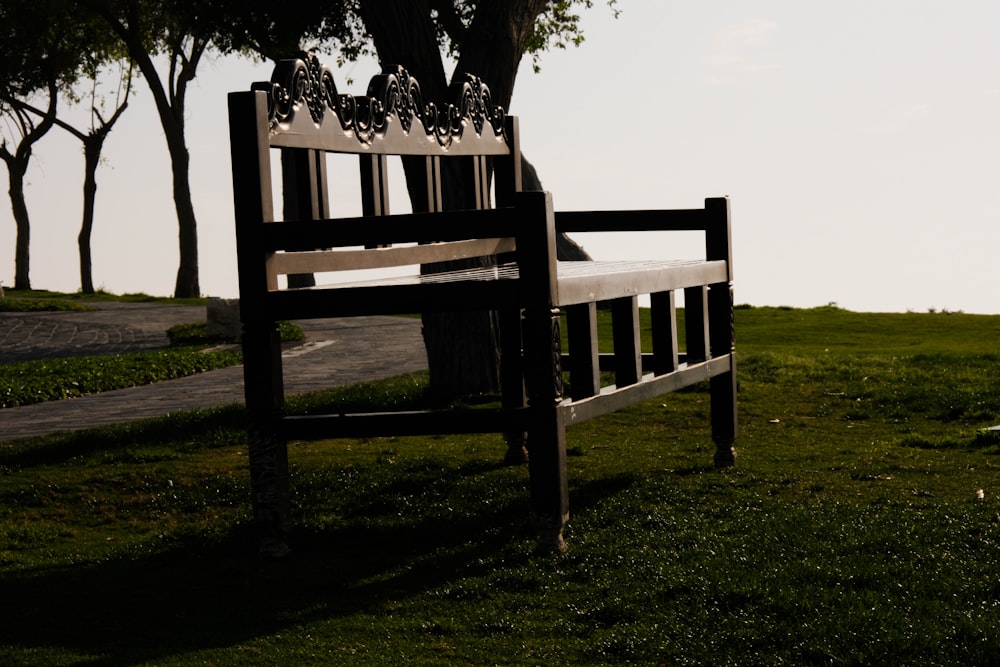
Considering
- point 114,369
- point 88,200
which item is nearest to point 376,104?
point 114,369

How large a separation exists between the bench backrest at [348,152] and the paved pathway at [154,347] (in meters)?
3.80

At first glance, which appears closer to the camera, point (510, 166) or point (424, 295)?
point (424, 295)

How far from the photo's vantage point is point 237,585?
5.02 metres

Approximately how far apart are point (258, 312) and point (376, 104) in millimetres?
1625

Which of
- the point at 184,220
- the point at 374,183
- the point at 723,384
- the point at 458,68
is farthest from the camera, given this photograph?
the point at 184,220

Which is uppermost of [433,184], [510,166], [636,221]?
[510,166]

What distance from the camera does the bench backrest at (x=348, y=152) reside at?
16.9ft

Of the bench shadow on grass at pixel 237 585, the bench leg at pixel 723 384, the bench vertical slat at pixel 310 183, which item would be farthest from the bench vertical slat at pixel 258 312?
the bench leg at pixel 723 384

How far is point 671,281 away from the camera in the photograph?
630 cm

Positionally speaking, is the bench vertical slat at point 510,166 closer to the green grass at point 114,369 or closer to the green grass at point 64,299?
the green grass at point 114,369

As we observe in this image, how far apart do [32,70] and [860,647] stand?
101 feet

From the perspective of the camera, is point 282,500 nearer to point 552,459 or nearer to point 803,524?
point 552,459

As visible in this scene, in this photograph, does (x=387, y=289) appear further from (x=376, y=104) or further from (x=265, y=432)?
(x=376, y=104)

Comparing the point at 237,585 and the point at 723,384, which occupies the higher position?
the point at 723,384
